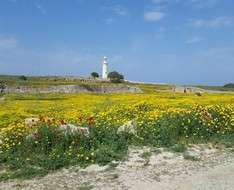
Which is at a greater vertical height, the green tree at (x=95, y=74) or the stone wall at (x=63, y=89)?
the green tree at (x=95, y=74)

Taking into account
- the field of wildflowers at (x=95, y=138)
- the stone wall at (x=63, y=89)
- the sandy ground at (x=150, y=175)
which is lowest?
the stone wall at (x=63, y=89)

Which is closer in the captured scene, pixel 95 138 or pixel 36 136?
pixel 36 136

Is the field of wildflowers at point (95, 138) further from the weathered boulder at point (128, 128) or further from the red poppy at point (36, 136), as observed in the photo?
the weathered boulder at point (128, 128)

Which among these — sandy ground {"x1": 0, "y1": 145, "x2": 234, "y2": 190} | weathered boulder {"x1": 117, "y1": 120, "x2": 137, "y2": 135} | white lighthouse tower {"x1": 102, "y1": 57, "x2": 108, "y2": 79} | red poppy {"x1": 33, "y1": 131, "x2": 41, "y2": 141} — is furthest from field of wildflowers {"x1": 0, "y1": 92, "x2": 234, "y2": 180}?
white lighthouse tower {"x1": 102, "y1": 57, "x2": 108, "y2": 79}

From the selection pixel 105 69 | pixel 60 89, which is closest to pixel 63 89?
pixel 60 89

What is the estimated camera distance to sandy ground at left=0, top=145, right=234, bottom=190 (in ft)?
36.2

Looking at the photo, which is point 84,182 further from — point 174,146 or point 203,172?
point 174,146

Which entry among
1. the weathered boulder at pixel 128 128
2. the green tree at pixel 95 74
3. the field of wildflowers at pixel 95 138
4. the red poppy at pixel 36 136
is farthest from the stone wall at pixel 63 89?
the red poppy at pixel 36 136

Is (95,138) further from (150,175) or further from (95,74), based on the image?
(95,74)

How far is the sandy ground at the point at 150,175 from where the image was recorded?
36.2ft

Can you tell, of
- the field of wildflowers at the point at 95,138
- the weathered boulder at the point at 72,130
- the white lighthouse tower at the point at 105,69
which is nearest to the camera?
the field of wildflowers at the point at 95,138

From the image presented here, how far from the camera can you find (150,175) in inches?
469

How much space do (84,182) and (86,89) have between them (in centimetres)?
6423

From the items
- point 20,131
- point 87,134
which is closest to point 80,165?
point 87,134
